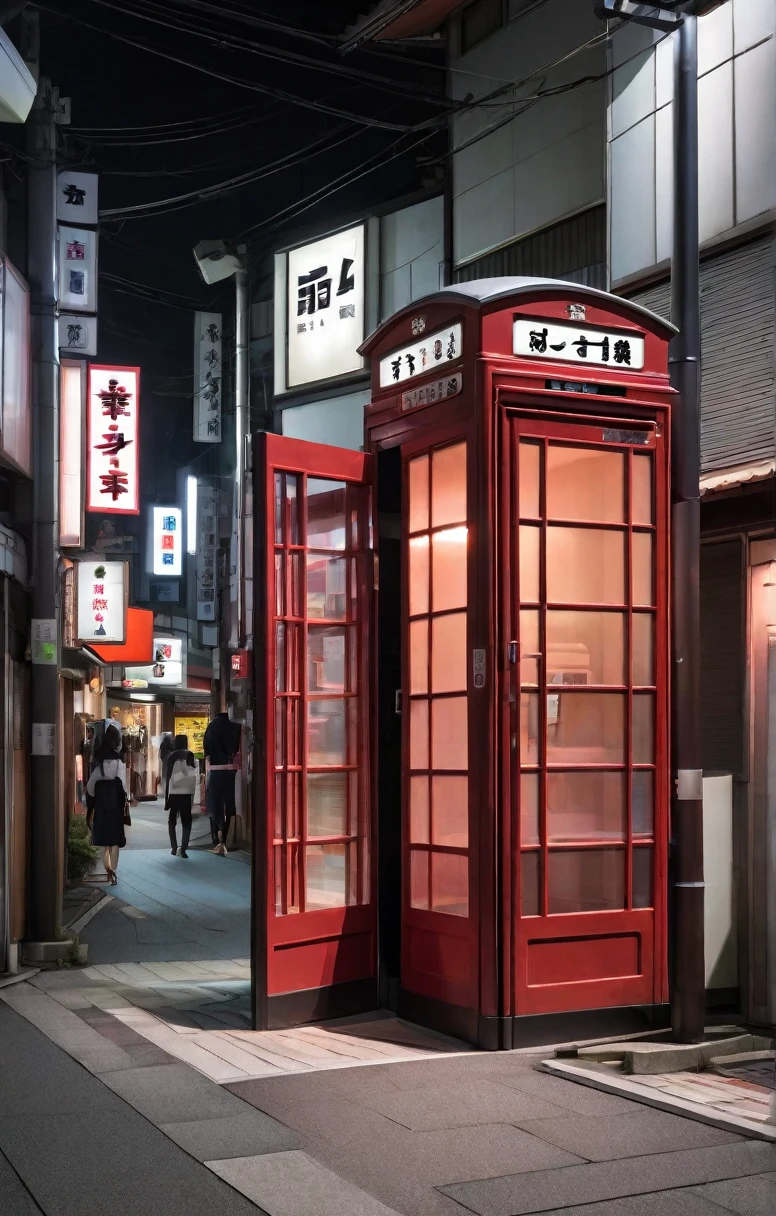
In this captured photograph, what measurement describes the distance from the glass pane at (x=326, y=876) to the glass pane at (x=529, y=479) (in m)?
2.62

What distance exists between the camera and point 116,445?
20.4 meters

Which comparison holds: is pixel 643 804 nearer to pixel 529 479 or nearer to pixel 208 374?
pixel 529 479

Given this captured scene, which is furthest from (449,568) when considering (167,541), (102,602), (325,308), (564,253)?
(167,541)

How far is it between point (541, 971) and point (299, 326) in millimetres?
12903

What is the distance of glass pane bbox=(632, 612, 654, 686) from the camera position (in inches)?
331

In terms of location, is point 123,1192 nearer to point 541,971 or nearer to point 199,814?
point 541,971

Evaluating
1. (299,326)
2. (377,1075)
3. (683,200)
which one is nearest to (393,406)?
(683,200)

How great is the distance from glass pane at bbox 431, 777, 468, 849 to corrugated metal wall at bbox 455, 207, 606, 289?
5.61 metres

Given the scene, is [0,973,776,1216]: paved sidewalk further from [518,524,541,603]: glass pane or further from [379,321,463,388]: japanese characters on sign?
[379,321,463,388]: japanese characters on sign

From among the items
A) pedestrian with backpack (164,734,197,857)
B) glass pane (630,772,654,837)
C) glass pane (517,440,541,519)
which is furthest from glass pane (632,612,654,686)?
pedestrian with backpack (164,734,197,857)

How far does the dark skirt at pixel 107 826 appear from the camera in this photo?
1823 cm

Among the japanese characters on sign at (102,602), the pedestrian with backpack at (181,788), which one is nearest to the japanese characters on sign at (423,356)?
the japanese characters on sign at (102,602)

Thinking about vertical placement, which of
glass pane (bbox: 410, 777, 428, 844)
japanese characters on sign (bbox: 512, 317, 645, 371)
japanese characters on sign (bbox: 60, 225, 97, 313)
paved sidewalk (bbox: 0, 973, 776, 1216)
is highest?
japanese characters on sign (bbox: 60, 225, 97, 313)

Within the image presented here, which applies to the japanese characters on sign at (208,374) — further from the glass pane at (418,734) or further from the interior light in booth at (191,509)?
the glass pane at (418,734)
